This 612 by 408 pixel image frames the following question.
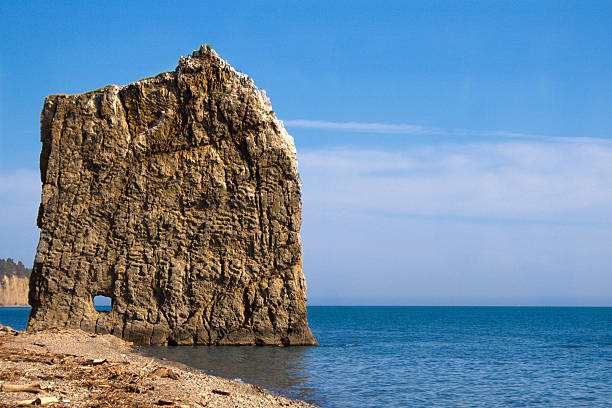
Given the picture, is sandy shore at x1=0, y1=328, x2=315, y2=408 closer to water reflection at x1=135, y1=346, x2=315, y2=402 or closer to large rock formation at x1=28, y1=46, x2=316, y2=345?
water reflection at x1=135, y1=346, x2=315, y2=402

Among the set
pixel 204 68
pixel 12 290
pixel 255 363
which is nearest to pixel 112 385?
pixel 255 363

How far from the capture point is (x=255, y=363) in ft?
74.1

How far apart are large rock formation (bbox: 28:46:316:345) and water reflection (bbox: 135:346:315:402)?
5.59 feet

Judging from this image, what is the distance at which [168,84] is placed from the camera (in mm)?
29078

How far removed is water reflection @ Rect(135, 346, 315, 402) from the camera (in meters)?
18.2

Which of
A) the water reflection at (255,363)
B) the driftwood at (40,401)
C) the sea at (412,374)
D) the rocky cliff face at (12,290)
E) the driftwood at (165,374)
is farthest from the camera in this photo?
the rocky cliff face at (12,290)

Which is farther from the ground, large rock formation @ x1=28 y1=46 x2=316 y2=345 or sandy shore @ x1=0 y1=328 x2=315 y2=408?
large rock formation @ x1=28 y1=46 x2=316 y2=345

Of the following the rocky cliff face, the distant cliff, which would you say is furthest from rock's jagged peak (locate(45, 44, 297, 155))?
the rocky cliff face

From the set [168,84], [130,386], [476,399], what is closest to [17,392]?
[130,386]

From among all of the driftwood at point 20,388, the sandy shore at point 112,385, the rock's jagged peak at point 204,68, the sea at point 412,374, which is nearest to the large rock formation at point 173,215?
the rock's jagged peak at point 204,68

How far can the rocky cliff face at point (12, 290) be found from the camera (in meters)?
147

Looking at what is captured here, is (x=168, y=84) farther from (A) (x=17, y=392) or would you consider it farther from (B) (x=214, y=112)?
(A) (x=17, y=392)

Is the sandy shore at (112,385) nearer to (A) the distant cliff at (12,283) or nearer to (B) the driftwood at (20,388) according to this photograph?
(B) the driftwood at (20,388)

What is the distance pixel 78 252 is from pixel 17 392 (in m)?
17.8
